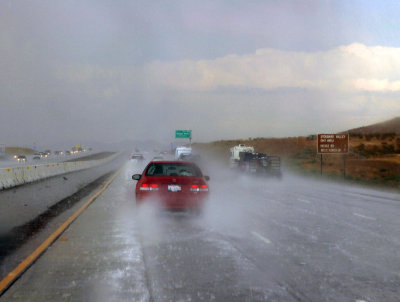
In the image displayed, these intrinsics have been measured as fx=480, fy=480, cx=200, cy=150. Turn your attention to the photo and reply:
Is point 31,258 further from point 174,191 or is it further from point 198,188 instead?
point 198,188

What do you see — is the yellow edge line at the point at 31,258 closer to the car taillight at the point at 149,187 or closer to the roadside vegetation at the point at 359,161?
the car taillight at the point at 149,187

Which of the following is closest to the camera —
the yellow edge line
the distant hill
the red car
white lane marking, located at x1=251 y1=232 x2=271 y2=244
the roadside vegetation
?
the yellow edge line

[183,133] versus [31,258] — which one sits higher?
[183,133]

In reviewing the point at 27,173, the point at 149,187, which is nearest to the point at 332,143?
the point at 27,173

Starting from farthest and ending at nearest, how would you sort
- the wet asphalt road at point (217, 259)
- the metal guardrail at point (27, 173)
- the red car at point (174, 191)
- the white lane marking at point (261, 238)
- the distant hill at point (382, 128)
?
the distant hill at point (382, 128) → the metal guardrail at point (27, 173) → the red car at point (174, 191) → the white lane marking at point (261, 238) → the wet asphalt road at point (217, 259)

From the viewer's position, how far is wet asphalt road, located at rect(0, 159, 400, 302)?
5.85 meters

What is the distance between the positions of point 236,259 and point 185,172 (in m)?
6.47

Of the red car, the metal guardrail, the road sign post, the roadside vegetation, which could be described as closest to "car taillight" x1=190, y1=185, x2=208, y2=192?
the red car

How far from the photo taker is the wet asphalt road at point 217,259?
230 inches

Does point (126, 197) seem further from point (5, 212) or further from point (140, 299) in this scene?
point (140, 299)

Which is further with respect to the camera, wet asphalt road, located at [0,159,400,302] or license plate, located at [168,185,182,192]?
license plate, located at [168,185,182,192]

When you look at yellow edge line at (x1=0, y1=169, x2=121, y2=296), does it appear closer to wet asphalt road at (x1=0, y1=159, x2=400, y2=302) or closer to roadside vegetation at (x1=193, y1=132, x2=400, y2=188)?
wet asphalt road at (x1=0, y1=159, x2=400, y2=302)

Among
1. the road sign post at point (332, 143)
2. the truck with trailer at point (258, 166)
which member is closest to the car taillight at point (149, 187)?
the truck with trailer at point (258, 166)

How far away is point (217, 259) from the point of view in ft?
25.3
